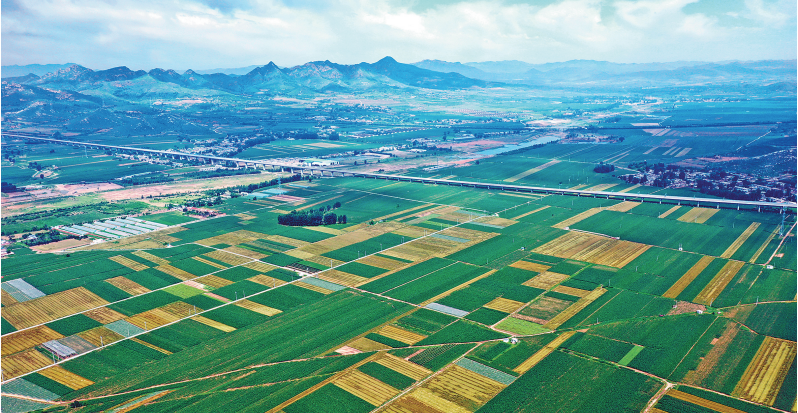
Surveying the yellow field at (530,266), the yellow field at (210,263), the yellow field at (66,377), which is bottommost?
the yellow field at (66,377)

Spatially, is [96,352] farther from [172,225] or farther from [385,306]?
[172,225]

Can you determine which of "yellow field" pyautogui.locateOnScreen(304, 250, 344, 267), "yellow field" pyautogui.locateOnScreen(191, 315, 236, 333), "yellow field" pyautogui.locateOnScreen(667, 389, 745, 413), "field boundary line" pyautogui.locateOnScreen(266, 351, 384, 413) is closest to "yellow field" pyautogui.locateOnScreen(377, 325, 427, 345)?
"field boundary line" pyautogui.locateOnScreen(266, 351, 384, 413)

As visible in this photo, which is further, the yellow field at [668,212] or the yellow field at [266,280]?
the yellow field at [668,212]

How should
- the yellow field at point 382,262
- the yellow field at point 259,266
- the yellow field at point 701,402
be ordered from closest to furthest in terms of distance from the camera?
the yellow field at point 701,402, the yellow field at point 259,266, the yellow field at point 382,262

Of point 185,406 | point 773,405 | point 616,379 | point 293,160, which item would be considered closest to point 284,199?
point 293,160

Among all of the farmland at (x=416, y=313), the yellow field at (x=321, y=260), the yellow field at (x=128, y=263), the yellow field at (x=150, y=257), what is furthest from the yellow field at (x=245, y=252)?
the yellow field at (x=128, y=263)

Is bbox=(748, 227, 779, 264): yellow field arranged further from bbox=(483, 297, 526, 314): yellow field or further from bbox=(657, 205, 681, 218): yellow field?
bbox=(483, 297, 526, 314): yellow field

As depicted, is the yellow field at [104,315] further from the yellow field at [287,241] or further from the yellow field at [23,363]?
the yellow field at [287,241]
